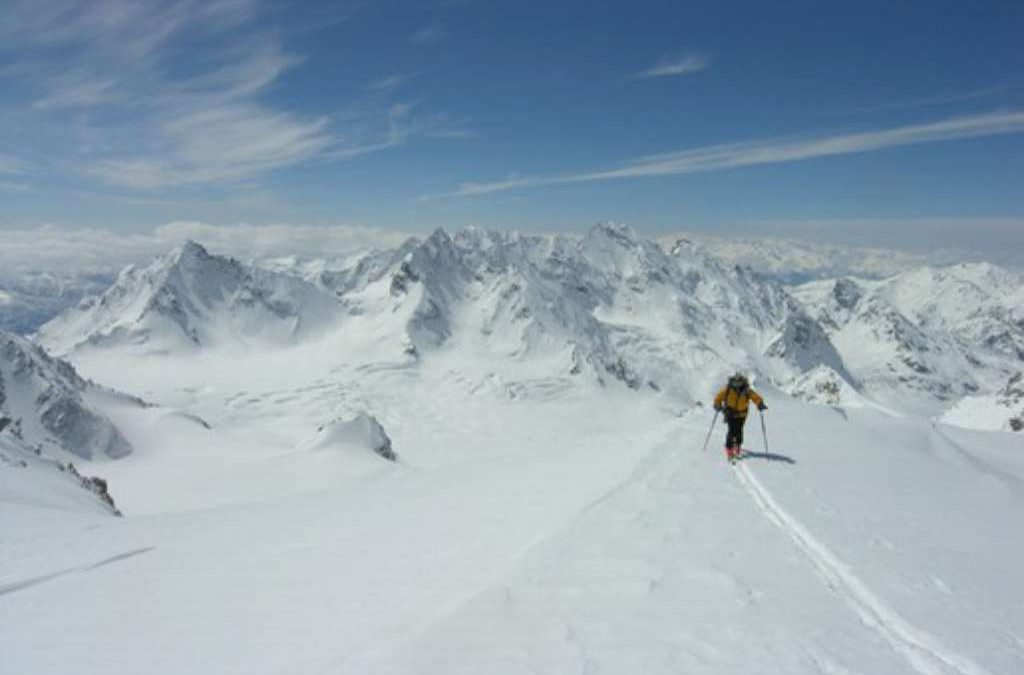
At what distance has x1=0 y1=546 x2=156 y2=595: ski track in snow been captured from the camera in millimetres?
11118

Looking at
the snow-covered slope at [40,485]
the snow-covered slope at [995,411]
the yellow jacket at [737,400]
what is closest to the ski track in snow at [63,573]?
the snow-covered slope at [40,485]

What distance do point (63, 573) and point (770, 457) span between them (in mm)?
19333

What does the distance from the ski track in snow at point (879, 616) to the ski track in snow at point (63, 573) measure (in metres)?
12.6

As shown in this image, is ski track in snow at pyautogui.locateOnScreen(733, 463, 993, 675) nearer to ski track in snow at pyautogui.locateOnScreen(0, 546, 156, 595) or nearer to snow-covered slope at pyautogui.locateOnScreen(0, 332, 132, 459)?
ski track in snow at pyautogui.locateOnScreen(0, 546, 156, 595)

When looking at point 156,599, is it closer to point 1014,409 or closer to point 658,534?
point 658,534

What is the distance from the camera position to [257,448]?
95.0 meters

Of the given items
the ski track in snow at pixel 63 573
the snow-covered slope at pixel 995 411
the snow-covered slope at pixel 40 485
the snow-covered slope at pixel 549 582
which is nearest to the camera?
the snow-covered slope at pixel 549 582

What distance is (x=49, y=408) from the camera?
105750mm

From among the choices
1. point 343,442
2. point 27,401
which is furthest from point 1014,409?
point 27,401

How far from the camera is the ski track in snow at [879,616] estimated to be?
7156mm

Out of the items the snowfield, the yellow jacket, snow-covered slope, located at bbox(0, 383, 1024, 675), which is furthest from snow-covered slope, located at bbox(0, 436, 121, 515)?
the yellow jacket

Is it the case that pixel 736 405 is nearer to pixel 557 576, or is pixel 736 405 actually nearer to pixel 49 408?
pixel 557 576

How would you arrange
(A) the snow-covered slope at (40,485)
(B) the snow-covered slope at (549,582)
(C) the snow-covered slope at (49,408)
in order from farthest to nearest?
(C) the snow-covered slope at (49,408) < (A) the snow-covered slope at (40,485) < (B) the snow-covered slope at (549,582)

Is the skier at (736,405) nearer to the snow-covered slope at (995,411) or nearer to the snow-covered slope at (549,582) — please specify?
the snow-covered slope at (549,582)
